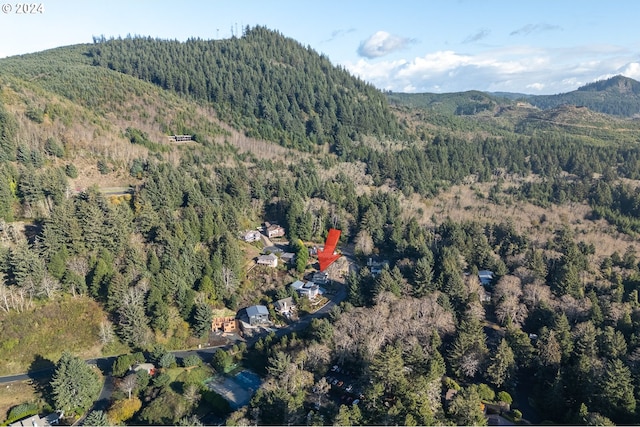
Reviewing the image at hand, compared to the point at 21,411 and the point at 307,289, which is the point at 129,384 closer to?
the point at 21,411

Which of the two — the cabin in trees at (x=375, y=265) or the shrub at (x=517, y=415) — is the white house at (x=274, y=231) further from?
the shrub at (x=517, y=415)

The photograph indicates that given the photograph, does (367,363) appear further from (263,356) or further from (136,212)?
(136,212)

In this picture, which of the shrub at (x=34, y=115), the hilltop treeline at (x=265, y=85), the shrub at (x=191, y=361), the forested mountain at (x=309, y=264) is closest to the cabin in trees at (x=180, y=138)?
the forested mountain at (x=309, y=264)

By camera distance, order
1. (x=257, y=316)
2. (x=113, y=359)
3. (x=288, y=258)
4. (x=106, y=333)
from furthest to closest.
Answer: (x=288, y=258), (x=257, y=316), (x=106, y=333), (x=113, y=359)

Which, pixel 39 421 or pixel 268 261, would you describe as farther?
pixel 268 261

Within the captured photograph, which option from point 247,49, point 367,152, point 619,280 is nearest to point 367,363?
point 619,280

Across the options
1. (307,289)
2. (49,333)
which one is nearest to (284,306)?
(307,289)
